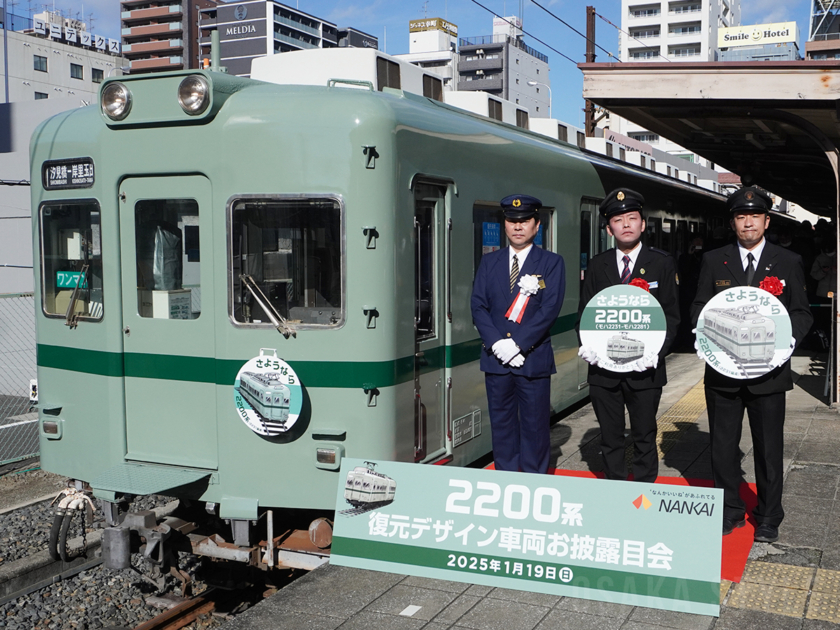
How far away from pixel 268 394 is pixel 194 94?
172 cm

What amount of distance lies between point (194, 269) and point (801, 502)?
4144mm

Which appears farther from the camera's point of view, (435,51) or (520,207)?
(435,51)

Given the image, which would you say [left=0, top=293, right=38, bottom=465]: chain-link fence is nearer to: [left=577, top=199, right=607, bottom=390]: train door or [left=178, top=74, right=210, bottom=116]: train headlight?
[left=577, top=199, right=607, bottom=390]: train door

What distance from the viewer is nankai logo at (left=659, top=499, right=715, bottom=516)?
3879 millimetres

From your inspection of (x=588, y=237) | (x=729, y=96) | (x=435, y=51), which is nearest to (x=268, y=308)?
(x=588, y=237)

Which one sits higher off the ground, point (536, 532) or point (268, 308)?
point (268, 308)

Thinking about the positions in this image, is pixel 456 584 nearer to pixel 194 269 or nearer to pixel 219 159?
pixel 194 269

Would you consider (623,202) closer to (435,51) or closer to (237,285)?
(237,285)

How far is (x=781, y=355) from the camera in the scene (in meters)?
4.59

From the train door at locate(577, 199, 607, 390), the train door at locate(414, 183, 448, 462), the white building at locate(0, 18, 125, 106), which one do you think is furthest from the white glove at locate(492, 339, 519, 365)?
the white building at locate(0, 18, 125, 106)

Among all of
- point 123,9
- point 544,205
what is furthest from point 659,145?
point 544,205

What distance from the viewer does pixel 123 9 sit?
376 feet

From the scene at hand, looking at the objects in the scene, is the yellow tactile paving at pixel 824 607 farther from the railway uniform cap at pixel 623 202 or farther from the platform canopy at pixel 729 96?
the platform canopy at pixel 729 96

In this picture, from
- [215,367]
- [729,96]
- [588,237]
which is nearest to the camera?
[215,367]
